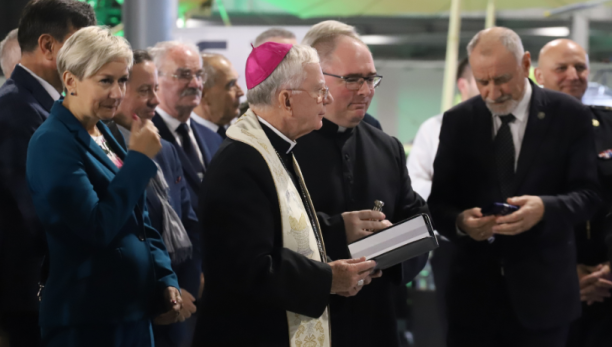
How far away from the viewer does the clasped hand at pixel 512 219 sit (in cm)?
255

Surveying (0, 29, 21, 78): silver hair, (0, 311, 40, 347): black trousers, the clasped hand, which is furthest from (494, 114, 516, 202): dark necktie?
(0, 29, 21, 78): silver hair

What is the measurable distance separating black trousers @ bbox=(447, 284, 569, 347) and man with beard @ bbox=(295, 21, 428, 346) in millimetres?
618

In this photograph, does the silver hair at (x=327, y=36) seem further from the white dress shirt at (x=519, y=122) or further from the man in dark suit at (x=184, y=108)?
the man in dark suit at (x=184, y=108)

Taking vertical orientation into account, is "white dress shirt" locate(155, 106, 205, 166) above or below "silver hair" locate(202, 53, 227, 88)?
below

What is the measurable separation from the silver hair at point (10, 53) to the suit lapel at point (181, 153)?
69 cm

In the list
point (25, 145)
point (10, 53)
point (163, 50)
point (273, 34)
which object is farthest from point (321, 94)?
point (273, 34)

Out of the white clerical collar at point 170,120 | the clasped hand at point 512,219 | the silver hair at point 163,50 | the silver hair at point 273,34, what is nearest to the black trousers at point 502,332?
the clasped hand at point 512,219

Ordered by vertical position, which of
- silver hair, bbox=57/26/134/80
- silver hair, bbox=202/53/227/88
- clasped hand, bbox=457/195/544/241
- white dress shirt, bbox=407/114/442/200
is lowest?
white dress shirt, bbox=407/114/442/200

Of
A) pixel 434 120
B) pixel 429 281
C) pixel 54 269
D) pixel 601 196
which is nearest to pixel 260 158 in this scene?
pixel 54 269

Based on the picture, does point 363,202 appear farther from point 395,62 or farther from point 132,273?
point 395,62

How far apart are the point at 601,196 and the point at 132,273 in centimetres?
191

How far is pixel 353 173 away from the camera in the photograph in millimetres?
2279

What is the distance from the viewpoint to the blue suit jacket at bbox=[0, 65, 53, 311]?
84.5 inches

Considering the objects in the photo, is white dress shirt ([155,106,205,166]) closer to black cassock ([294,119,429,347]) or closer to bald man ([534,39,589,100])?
black cassock ([294,119,429,347])
